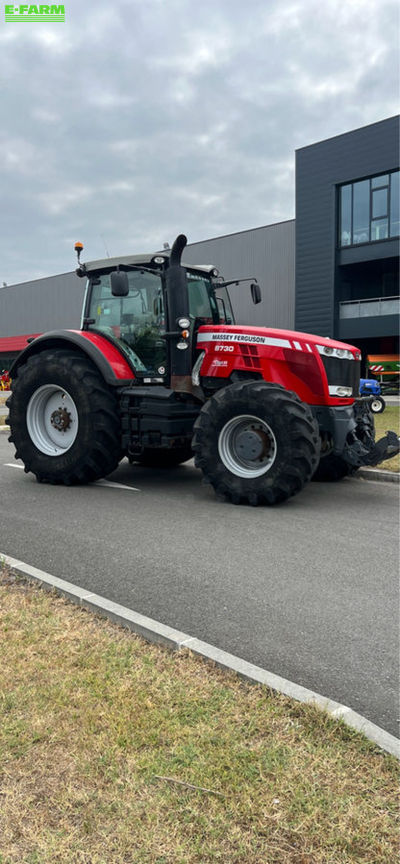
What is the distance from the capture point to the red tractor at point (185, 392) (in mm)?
6871

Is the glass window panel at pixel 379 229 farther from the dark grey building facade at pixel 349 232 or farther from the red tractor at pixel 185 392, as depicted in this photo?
the red tractor at pixel 185 392

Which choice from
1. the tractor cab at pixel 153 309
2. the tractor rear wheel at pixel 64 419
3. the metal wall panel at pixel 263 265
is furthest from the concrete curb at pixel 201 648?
the metal wall panel at pixel 263 265

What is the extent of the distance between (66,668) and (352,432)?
4976 millimetres

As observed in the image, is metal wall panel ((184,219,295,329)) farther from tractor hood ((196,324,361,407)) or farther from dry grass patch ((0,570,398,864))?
dry grass patch ((0,570,398,864))

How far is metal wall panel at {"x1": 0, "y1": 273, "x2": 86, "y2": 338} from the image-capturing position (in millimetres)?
48250

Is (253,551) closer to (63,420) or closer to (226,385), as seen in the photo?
(226,385)

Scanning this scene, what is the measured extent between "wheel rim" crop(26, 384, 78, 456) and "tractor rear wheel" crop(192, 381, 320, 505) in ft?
6.91

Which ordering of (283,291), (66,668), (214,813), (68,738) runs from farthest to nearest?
(283,291) < (66,668) < (68,738) < (214,813)

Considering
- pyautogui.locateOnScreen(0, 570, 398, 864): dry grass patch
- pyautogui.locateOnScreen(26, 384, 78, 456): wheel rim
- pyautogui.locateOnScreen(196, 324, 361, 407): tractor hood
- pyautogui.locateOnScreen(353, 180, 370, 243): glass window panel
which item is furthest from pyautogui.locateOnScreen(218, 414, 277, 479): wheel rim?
pyautogui.locateOnScreen(353, 180, 370, 243): glass window panel

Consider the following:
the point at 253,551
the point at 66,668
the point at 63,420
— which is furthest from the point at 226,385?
the point at 66,668

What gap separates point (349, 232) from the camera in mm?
29859

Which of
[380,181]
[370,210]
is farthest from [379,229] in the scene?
[380,181]

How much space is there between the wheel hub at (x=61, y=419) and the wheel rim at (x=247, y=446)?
92.5 inches

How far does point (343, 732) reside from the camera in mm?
2541
